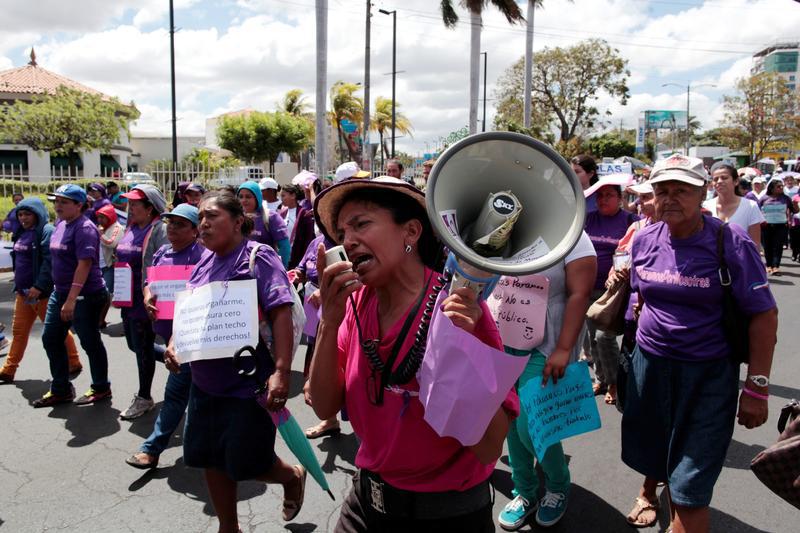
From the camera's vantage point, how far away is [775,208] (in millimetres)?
11641

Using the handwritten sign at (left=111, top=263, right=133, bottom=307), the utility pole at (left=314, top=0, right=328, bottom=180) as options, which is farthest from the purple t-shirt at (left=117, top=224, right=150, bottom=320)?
the utility pole at (left=314, top=0, right=328, bottom=180)

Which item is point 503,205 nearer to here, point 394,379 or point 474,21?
point 394,379

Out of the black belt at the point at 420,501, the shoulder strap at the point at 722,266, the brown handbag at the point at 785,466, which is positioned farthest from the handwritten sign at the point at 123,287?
the brown handbag at the point at 785,466

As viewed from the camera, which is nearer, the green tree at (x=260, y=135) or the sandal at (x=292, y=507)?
the sandal at (x=292, y=507)

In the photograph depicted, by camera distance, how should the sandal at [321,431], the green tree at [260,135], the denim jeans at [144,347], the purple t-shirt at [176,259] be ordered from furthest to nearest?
the green tree at [260,135] < the denim jeans at [144,347] < the sandal at [321,431] < the purple t-shirt at [176,259]

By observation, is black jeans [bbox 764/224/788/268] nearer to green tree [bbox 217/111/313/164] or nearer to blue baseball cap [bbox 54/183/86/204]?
blue baseball cap [bbox 54/183/86/204]

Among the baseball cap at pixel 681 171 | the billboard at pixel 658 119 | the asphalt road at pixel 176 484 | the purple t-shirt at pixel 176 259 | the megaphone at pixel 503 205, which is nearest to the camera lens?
the megaphone at pixel 503 205

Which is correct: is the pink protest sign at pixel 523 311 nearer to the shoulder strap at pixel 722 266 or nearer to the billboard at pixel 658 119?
the shoulder strap at pixel 722 266

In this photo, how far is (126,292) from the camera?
15.3 ft

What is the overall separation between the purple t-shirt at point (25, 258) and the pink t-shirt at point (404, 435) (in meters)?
4.75

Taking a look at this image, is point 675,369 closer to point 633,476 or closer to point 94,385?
point 633,476

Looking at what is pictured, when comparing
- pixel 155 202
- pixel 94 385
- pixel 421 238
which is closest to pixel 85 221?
pixel 155 202

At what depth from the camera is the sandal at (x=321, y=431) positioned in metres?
4.43

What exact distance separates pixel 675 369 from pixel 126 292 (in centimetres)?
382
